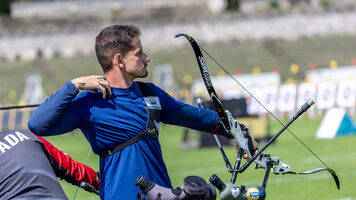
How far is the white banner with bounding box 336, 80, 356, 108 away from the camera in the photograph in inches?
1196

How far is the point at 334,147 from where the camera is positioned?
17156 millimetres

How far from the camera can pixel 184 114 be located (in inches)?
195

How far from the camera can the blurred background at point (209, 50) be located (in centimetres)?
3216

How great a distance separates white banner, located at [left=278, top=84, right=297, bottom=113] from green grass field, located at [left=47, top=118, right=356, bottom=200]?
874 cm

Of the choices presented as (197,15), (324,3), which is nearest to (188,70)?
(197,15)

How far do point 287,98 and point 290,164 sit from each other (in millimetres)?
17936

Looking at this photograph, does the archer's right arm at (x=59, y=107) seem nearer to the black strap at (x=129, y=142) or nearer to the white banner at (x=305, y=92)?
the black strap at (x=129, y=142)

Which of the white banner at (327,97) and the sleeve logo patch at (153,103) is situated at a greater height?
the sleeve logo patch at (153,103)

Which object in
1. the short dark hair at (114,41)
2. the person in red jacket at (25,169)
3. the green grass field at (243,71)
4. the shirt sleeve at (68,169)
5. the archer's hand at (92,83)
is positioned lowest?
the green grass field at (243,71)

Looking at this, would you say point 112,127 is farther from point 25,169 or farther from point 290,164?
point 290,164

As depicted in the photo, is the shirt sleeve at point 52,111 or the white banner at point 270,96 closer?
the shirt sleeve at point 52,111

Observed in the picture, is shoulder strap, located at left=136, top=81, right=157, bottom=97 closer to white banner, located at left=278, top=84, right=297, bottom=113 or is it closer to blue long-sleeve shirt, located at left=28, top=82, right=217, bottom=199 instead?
blue long-sleeve shirt, located at left=28, top=82, right=217, bottom=199

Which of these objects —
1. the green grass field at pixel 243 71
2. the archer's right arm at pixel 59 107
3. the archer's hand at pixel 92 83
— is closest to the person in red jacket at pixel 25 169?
the archer's right arm at pixel 59 107

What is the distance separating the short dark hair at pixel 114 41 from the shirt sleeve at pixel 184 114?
373 mm
